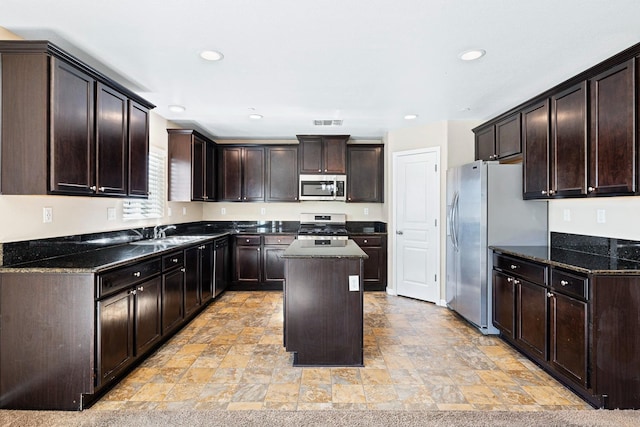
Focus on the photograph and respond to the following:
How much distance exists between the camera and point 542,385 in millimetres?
2463

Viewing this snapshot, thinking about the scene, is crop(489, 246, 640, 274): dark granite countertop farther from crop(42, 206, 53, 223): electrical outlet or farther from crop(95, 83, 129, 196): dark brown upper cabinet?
crop(42, 206, 53, 223): electrical outlet

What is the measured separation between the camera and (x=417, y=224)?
15.4 feet

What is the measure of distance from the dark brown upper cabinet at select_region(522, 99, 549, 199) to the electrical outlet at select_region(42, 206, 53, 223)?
4.20 metres

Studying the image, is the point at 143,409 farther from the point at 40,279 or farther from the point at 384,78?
→ the point at 384,78

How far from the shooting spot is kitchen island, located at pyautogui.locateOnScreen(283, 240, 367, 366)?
Result: 9.00ft

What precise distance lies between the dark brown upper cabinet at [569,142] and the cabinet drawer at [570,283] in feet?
2.33

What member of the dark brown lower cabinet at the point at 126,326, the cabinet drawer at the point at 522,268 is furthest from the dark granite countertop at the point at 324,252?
the cabinet drawer at the point at 522,268

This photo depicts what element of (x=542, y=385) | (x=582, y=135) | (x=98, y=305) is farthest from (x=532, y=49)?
(x=98, y=305)

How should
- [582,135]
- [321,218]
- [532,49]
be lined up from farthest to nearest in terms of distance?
[321,218] < [582,135] < [532,49]

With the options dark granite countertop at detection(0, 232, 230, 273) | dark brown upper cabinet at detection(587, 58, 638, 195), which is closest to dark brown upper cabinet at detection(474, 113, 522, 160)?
dark brown upper cabinet at detection(587, 58, 638, 195)

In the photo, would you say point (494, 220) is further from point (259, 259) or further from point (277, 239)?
point (259, 259)

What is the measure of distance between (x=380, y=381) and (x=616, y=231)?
231 cm

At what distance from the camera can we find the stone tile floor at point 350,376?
225 centimetres

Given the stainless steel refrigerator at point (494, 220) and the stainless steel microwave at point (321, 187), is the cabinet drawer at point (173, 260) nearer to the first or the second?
the stainless steel microwave at point (321, 187)
